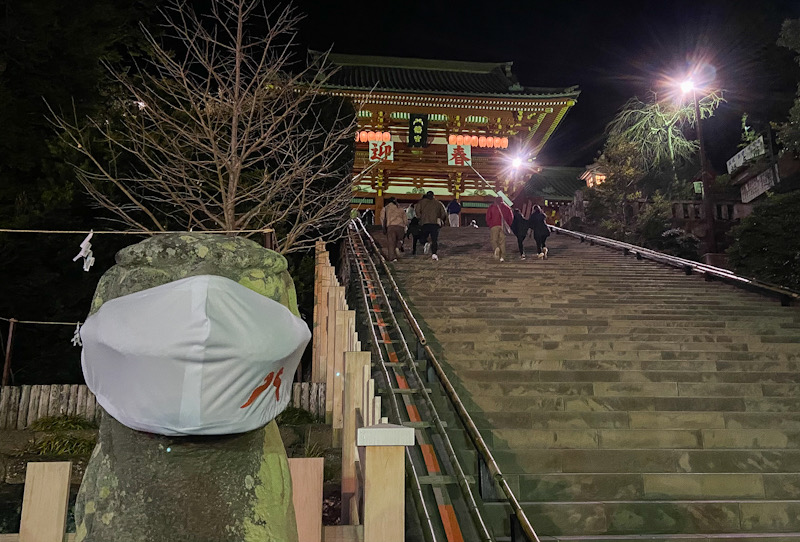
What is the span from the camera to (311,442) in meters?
5.66

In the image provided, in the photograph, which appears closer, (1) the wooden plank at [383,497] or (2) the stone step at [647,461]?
(1) the wooden plank at [383,497]

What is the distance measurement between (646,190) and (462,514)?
2592 centimetres

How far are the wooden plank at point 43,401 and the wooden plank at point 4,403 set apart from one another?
312mm

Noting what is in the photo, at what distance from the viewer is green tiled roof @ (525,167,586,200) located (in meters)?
30.1

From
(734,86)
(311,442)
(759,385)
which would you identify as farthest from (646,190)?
(311,442)

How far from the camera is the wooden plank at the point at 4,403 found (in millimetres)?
6270

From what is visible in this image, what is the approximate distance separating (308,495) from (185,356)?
0.79 meters

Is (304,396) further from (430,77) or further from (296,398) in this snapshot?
(430,77)

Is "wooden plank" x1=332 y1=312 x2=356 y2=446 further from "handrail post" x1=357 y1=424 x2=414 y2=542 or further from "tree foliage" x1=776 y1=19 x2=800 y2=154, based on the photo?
"tree foliage" x1=776 y1=19 x2=800 y2=154

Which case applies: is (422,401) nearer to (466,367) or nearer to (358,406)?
(466,367)

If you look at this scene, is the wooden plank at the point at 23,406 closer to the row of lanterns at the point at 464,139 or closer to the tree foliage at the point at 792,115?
the row of lanterns at the point at 464,139

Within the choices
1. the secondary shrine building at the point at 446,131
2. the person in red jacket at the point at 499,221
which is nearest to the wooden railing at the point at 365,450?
the person in red jacket at the point at 499,221

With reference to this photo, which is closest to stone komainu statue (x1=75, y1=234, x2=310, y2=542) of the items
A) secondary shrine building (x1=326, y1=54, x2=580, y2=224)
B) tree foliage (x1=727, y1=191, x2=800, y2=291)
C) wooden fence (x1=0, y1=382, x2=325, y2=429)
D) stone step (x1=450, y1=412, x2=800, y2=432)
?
stone step (x1=450, y1=412, x2=800, y2=432)

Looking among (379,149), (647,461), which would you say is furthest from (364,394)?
(379,149)
